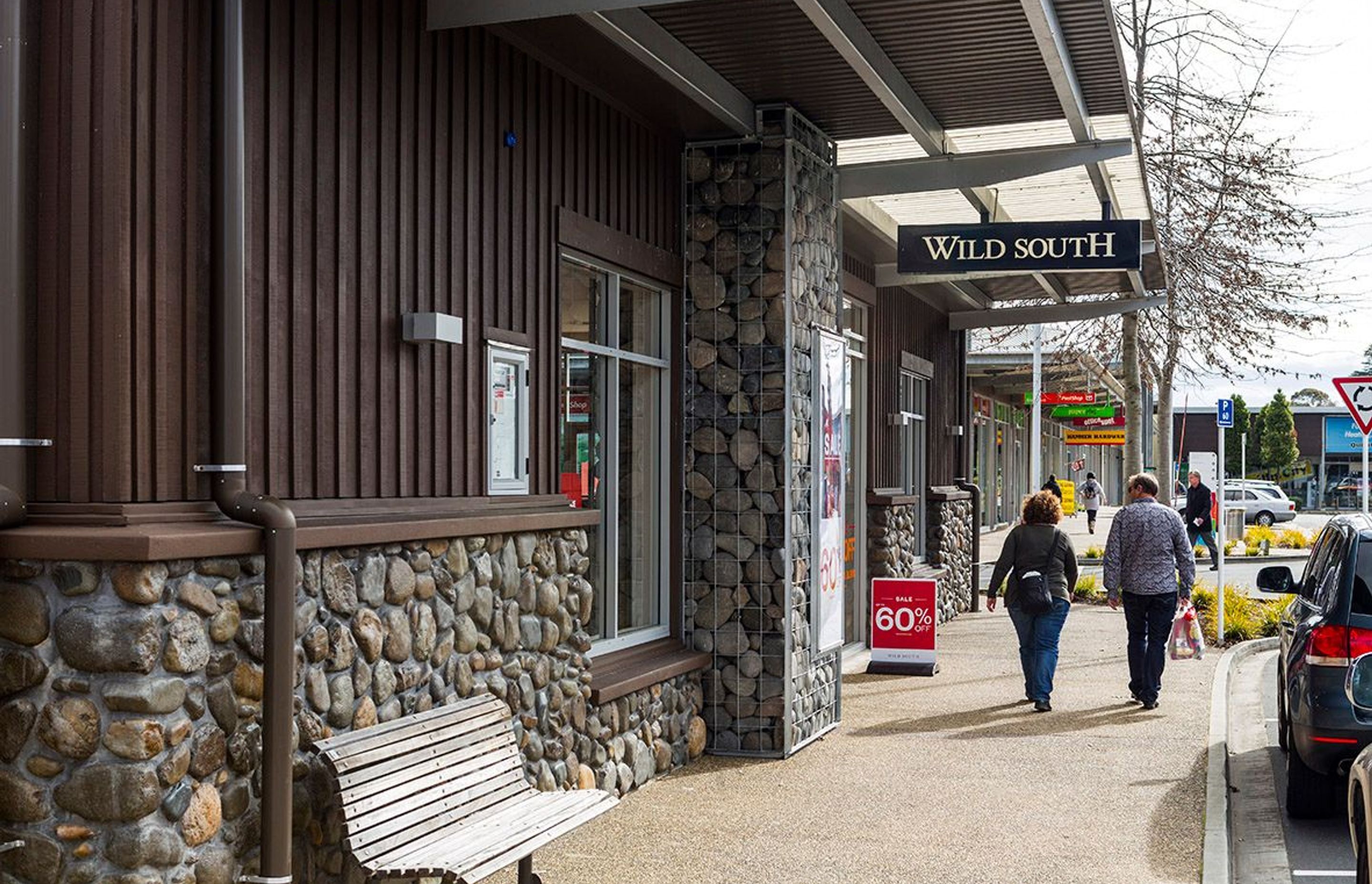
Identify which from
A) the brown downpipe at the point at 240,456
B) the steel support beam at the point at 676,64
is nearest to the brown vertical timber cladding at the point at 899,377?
the steel support beam at the point at 676,64

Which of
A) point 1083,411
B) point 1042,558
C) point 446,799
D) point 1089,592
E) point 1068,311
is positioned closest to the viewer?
point 446,799

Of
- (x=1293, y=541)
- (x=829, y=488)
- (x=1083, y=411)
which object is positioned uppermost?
(x=1083, y=411)

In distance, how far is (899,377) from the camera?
643 inches

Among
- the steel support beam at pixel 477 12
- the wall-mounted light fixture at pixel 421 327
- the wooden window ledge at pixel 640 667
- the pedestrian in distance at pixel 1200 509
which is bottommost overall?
the wooden window ledge at pixel 640 667

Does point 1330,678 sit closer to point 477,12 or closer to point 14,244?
point 477,12

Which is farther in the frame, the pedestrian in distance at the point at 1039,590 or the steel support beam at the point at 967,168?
the pedestrian in distance at the point at 1039,590

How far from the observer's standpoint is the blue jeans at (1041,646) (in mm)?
11359

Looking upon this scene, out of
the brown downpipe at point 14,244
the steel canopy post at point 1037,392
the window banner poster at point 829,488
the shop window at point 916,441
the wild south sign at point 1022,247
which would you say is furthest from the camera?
the steel canopy post at point 1037,392

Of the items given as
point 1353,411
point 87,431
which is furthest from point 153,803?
point 1353,411

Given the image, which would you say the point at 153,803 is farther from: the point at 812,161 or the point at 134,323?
the point at 812,161

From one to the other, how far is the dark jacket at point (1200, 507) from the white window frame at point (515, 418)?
669 inches

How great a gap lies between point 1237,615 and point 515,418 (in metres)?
12.0

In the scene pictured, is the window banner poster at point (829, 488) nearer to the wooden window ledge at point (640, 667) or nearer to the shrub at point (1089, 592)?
the wooden window ledge at point (640, 667)

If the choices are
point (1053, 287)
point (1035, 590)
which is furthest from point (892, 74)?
point (1053, 287)
